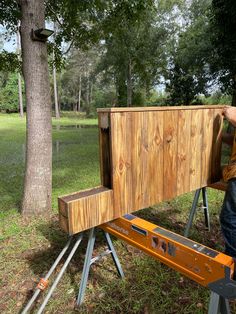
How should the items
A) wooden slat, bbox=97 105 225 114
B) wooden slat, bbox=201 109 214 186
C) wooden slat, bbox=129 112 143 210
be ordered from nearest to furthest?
wooden slat, bbox=97 105 225 114 → wooden slat, bbox=129 112 143 210 → wooden slat, bbox=201 109 214 186

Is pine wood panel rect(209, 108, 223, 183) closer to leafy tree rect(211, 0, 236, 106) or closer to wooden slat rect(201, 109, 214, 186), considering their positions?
wooden slat rect(201, 109, 214, 186)

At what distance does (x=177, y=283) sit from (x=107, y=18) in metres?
5.28

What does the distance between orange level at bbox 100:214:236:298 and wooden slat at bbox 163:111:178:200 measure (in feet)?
1.40

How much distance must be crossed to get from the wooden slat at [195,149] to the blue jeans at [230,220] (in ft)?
1.54

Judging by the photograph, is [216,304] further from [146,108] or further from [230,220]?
[146,108]

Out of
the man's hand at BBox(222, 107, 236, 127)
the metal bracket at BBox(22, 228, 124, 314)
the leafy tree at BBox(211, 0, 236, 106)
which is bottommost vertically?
the metal bracket at BBox(22, 228, 124, 314)

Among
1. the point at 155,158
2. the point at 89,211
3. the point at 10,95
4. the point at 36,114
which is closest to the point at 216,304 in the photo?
the point at 89,211

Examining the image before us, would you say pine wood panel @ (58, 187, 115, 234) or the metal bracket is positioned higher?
pine wood panel @ (58, 187, 115, 234)

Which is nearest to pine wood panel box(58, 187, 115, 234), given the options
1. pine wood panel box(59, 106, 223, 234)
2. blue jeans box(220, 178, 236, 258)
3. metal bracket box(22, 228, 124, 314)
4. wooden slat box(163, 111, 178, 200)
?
pine wood panel box(59, 106, 223, 234)

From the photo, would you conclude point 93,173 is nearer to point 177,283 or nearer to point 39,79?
point 39,79

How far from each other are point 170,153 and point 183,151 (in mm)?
176

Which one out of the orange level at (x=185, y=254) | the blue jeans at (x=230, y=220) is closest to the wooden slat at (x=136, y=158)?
the orange level at (x=185, y=254)

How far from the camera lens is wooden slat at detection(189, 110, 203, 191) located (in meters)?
2.33

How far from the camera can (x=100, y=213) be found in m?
1.88
